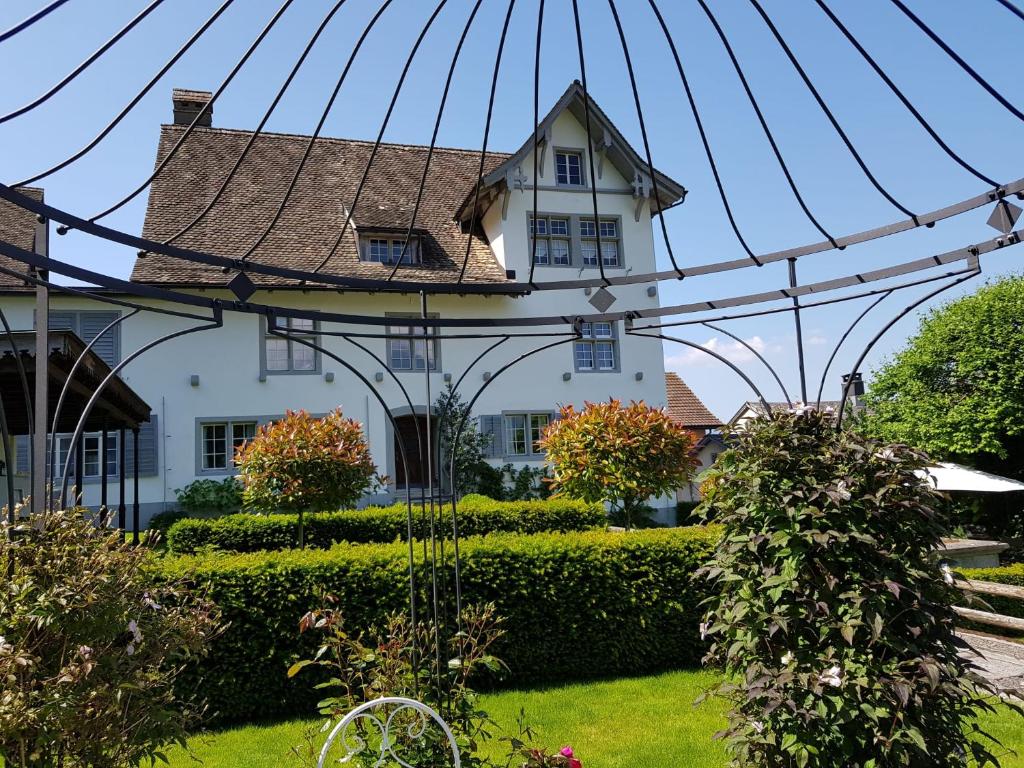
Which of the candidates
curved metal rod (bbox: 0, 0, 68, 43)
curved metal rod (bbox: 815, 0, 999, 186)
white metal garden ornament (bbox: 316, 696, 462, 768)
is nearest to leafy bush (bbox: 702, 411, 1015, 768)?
curved metal rod (bbox: 815, 0, 999, 186)

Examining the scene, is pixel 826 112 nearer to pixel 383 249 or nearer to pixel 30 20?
pixel 30 20

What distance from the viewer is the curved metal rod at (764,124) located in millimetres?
2732

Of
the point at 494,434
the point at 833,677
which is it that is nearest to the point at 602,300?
the point at 833,677

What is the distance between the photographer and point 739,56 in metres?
3.06

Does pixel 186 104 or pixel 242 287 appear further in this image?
pixel 186 104

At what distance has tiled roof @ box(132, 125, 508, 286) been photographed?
15.9 m

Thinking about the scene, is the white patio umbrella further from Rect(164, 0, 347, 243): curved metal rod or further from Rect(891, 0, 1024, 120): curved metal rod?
Rect(164, 0, 347, 243): curved metal rod

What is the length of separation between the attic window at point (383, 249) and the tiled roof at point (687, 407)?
1037cm

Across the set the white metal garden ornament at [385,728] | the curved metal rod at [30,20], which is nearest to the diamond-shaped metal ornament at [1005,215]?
the white metal garden ornament at [385,728]

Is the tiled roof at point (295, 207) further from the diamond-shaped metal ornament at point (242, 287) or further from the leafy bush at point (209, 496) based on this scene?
the diamond-shaped metal ornament at point (242, 287)

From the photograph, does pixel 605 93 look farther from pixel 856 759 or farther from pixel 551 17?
pixel 856 759

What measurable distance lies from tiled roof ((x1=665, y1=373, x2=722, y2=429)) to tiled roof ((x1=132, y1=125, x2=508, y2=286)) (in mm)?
9825

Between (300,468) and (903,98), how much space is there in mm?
8632

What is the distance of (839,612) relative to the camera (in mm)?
2914
